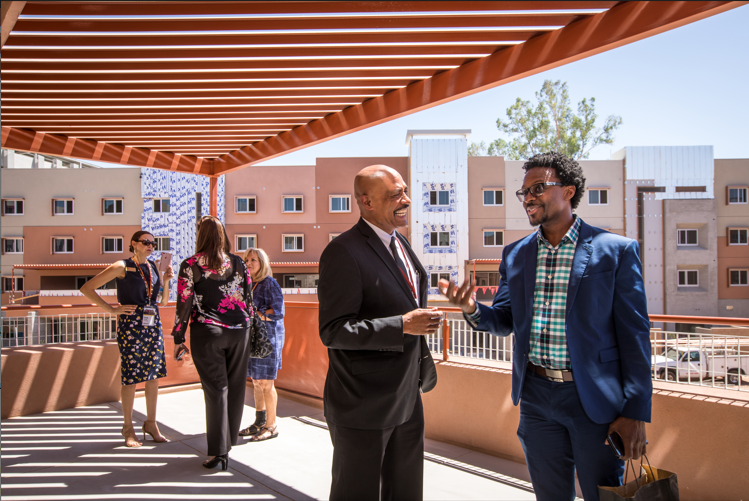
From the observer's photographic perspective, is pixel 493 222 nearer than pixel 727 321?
No

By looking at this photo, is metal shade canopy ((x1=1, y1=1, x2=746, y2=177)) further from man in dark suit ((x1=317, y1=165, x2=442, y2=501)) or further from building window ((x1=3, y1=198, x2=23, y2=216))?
building window ((x1=3, y1=198, x2=23, y2=216))

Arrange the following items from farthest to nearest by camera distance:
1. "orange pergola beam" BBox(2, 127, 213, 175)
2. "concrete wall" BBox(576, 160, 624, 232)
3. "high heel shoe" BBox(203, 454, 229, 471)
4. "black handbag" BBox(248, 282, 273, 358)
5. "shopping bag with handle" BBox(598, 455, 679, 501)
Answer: "concrete wall" BBox(576, 160, 624, 232) < "orange pergola beam" BBox(2, 127, 213, 175) < "black handbag" BBox(248, 282, 273, 358) < "high heel shoe" BBox(203, 454, 229, 471) < "shopping bag with handle" BBox(598, 455, 679, 501)

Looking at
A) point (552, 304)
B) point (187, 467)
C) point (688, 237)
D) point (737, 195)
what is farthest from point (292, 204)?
point (552, 304)

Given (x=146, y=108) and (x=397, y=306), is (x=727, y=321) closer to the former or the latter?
(x=397, y=306)

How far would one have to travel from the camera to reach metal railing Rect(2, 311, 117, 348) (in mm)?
6012

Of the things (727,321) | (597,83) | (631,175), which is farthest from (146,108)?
(597,83)

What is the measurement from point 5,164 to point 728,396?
38.2m

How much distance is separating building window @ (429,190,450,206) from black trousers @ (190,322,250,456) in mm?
24666

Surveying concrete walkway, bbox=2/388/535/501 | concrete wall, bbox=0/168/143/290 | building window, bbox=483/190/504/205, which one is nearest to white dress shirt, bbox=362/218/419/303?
concrete walkway, bbox=2/388/535/501

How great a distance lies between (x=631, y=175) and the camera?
28438 millimetres

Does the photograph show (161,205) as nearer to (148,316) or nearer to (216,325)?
(148,316)

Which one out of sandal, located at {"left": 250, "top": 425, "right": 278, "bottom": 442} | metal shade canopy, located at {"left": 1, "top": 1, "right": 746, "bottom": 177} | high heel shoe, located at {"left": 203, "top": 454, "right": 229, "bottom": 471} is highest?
metal shade canopy, located at {"left": 1, "top": 1, "right": 746, "bottom": 177}

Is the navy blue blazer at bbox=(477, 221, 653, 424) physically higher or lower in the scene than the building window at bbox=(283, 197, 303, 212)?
lower

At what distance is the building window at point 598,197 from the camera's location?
28.6m
